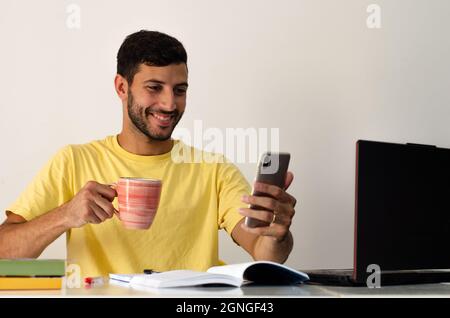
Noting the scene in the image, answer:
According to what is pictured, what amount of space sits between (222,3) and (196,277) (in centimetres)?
152

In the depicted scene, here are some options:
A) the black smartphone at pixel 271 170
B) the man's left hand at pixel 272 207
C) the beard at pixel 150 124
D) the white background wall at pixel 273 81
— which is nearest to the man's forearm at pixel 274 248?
the man's left hand at pixel 272 207

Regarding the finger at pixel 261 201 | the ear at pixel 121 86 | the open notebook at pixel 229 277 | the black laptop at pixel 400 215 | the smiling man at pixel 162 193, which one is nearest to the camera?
the open notebook at pixel 229 277

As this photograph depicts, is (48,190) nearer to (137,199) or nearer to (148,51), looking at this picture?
(148,51)

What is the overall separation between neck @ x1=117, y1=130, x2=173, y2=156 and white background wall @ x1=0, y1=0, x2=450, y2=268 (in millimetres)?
212

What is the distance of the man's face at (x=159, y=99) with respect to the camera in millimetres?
2408

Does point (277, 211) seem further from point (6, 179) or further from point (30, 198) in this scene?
point (6, 179)

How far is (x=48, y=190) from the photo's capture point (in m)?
2.25

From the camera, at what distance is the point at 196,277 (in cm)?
141

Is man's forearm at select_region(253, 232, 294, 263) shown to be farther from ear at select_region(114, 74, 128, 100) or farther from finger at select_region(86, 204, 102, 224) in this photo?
ear at select_region(114, 74, 128, 100)

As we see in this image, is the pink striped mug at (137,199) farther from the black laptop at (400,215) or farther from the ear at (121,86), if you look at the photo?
the ear at (121,86)

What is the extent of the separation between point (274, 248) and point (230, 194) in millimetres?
331

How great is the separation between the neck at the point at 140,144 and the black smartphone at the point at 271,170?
0.74 m
